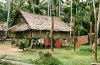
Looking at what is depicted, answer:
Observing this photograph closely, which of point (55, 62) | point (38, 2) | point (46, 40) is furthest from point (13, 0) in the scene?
point (55, 62)

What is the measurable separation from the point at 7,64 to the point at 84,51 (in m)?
7.96

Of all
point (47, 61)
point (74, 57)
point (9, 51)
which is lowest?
point (9, 51)

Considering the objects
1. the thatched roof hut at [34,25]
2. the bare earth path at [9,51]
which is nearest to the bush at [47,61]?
the bare earth path at [9,51]

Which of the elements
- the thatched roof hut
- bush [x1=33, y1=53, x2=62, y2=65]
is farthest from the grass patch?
the thatched roof hut

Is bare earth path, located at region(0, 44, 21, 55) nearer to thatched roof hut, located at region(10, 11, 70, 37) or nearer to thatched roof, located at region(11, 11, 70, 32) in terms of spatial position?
thatched roof hut, located at region(10, 11, 70, 37)

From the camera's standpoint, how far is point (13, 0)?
34688mm

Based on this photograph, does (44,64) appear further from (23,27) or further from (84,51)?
(23,27)

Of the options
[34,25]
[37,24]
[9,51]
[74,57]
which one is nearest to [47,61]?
[74,57]

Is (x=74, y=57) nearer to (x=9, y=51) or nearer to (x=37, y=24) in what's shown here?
(x=9, y=51)

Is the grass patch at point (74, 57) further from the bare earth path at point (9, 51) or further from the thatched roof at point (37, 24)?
the thatched roof at point (37, 24)

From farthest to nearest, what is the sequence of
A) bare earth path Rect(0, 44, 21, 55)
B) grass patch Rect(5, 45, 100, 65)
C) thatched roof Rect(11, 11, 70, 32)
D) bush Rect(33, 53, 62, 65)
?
thatched roof Rect(11, 11, 70, 32) → bare earth path Rect(0, 44, 21, 55) → grass patch Rect(5, 45, 100, 65) → bush Rect(33, 53, 62, 65)

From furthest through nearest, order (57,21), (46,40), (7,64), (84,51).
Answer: (57,21) → (46,40) → (84,51) → (7,64)

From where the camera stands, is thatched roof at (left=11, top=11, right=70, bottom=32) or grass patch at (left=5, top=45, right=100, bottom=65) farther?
thatched roof at (left=11, top=11, right=70, bottom=32)

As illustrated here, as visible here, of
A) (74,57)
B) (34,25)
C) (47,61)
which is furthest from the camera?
(34,25)
